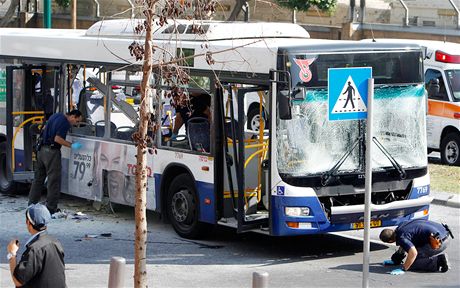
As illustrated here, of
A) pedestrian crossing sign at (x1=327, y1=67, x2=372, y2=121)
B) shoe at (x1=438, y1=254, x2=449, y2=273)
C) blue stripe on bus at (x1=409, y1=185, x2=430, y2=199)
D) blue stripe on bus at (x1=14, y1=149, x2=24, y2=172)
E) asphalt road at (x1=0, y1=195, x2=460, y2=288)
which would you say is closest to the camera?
pedestrian crossing sign at (x1=327, y1=67, x2=372, y2=121)

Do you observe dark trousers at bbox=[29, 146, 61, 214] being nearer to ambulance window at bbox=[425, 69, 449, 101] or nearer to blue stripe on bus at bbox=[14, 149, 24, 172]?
blue stripe on bus at bbox=[14, 149, 24, 172]

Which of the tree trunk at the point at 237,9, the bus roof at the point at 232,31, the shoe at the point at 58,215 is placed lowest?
the shoe at the point at 58,215

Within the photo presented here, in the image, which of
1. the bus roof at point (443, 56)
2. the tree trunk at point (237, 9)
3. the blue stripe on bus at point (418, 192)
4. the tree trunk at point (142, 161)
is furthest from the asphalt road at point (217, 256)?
the tree trunk at point (237, 9)

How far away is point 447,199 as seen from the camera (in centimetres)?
1828

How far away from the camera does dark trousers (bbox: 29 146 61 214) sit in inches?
645

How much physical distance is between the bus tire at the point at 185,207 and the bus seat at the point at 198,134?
47 centimetres

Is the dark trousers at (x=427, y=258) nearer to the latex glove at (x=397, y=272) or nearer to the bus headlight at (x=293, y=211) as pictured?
the latex glove at (x=397, y=272)

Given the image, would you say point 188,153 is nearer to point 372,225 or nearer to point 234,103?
point 234,103

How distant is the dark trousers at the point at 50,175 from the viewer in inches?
645

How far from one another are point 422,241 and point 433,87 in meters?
9.90

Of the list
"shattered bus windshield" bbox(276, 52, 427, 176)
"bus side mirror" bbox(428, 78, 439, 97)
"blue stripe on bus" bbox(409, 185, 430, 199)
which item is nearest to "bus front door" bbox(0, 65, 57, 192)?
"shattered bus windshield" bbox(276, 52, 427, 176)

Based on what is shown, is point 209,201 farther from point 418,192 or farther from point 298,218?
point 418,192

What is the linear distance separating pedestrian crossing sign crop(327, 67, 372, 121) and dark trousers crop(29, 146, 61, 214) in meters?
7.48

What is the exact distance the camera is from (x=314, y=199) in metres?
13.3
